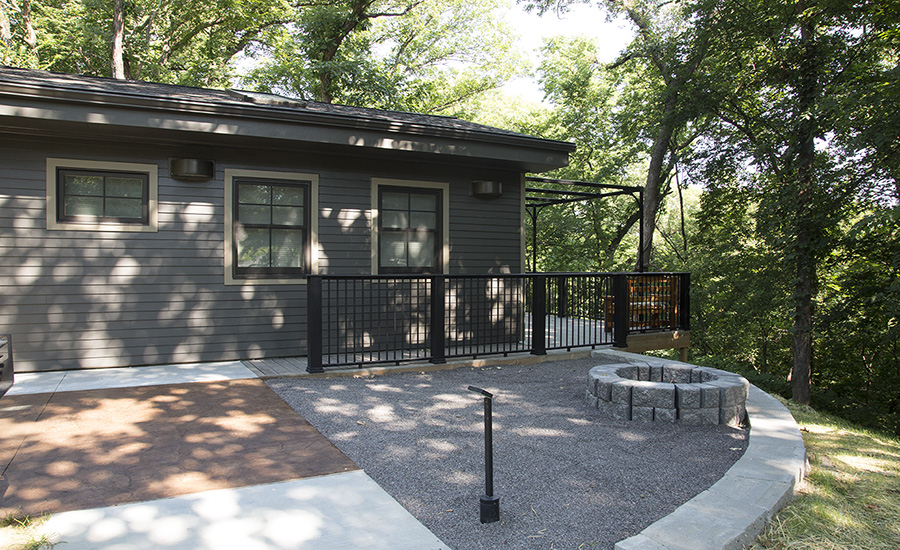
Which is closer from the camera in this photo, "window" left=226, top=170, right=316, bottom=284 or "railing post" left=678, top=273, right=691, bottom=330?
"window" left=226, top=170, right=316, bottom=284

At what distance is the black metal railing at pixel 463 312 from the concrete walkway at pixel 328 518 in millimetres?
2895

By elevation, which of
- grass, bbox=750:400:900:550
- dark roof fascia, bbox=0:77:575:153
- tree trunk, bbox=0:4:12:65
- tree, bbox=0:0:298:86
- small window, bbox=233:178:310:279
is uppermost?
tree, bbox=0:0:298:86

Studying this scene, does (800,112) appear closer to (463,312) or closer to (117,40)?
(463,312)

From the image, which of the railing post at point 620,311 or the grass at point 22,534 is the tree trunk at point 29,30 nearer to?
the railing post at point 620,311

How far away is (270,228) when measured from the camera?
6.56 meters

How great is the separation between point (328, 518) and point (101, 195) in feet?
16.4

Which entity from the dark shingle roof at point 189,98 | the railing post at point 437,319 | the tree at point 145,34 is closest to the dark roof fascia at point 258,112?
the dark shingle roof at point 189,98

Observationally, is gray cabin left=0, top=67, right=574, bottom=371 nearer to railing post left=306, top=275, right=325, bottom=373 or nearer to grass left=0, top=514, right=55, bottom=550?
railing post left=306, top=275, right=325, bottom=373

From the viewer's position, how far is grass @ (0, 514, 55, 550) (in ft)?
7.07

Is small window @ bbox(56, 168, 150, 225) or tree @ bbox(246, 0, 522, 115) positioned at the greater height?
tree @ bbox(246, 0, 522, 115)

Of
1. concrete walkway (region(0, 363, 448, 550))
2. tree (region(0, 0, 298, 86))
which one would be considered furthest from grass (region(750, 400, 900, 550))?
tree (region(0, 0, 298, 86))

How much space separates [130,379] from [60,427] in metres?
1.63

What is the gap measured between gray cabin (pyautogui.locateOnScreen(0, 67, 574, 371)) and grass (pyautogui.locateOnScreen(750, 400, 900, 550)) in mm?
4779

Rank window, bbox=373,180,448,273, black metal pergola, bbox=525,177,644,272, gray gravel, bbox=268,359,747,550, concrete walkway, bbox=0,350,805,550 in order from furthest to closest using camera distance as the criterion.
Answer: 1. black metal pergola, bbox=525,177,644,272
2. window, bbox=373,180,448,273
3. gray gravel, bbox=268,359,747,550
4. concrete walkway, bbox=0,350,805,550
